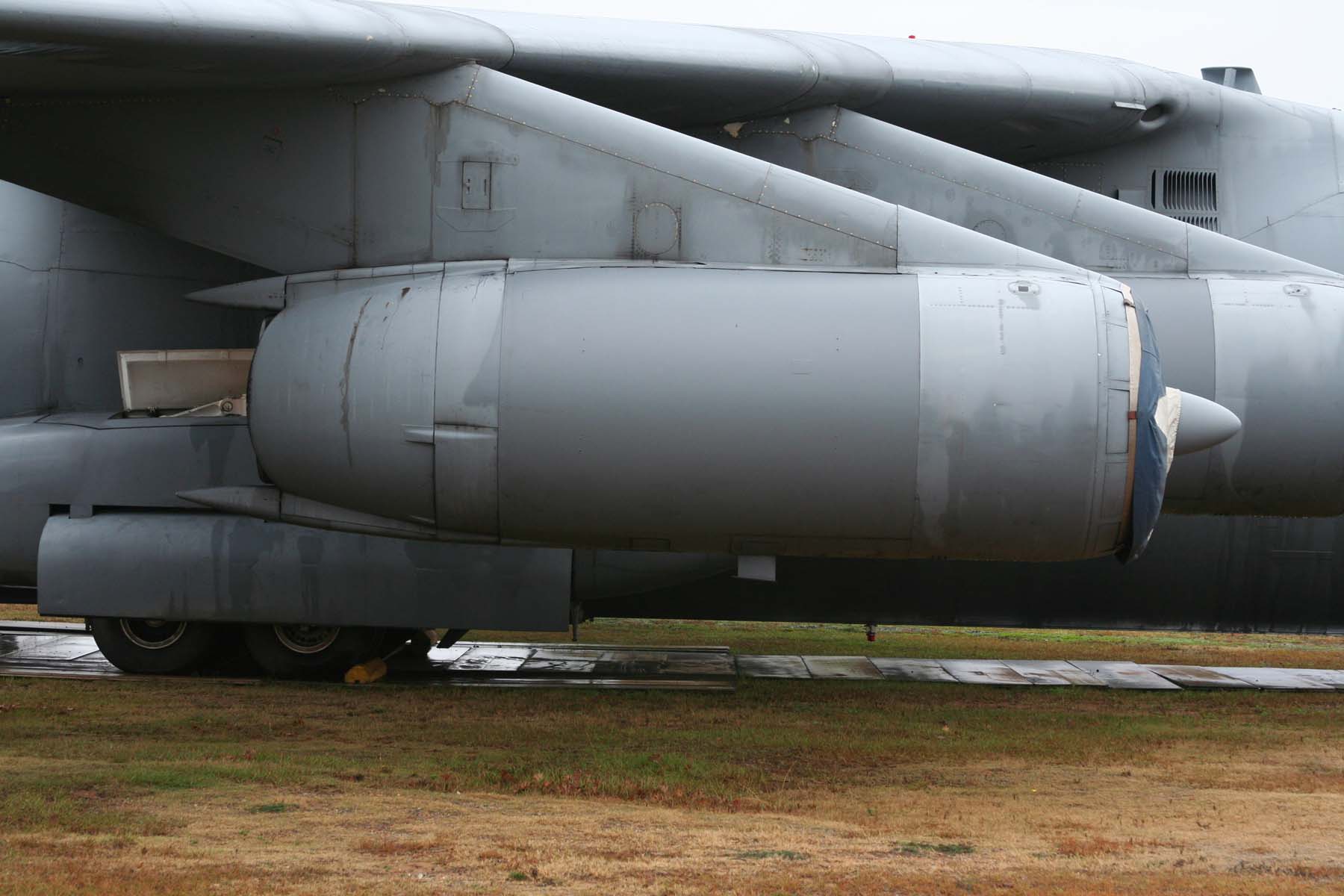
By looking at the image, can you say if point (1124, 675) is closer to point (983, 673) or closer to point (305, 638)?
point (983, 673)

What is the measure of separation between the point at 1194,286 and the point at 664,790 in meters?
4.51

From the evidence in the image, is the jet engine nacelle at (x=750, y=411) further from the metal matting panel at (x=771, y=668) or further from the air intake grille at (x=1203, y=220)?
the metal matting panel at (x=771, y=668)

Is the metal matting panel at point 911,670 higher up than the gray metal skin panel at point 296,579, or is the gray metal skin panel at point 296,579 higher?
the gray metal skin panel at point 296,579

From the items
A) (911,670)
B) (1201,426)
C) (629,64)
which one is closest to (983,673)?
(911,670)

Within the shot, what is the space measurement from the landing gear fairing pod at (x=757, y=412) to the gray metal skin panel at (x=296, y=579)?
6.75 feet

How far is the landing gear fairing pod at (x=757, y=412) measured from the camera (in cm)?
628

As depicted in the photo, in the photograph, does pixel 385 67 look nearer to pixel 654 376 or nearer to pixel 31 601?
pixel 654 376

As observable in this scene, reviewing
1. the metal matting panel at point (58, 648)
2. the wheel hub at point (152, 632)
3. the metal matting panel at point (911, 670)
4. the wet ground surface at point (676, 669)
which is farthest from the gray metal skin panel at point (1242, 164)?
the metal matting panel at point (58, 648)

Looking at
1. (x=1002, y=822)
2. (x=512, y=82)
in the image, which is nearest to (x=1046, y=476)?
(x=1002, y=822)

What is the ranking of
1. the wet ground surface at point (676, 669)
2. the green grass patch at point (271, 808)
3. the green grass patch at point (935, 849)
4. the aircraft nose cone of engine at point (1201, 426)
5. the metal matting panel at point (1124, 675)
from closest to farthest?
the green grass patch at point (935, 849), the green grass patch at point (271, 808), the aircraft nose cone of engine at point (1201, 426), the wet ground surface at point (676, 669), the metal matting panel at point (1124, 675)

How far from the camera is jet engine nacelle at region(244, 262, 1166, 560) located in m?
6.28

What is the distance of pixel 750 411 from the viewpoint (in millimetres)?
6254

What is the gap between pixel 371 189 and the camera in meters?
7.18

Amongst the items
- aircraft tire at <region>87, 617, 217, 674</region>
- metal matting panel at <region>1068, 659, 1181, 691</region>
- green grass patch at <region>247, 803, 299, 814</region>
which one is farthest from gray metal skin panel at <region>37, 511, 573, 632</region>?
metal matting panel at <region>1068, 659, 1181, 691</region>
